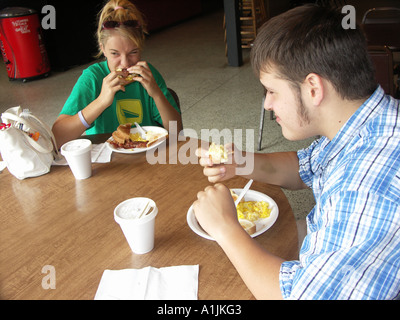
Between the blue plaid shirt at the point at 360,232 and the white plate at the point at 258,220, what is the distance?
0.23 m

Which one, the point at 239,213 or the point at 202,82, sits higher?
the point at 239,213

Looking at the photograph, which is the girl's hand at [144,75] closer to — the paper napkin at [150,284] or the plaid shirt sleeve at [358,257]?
the paper napkin at [150,284]

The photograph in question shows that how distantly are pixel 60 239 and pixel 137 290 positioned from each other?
0.37 meters

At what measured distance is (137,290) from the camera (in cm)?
106

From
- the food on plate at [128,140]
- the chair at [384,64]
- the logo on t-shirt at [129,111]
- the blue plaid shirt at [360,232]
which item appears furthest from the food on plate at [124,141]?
the chair at [384,64]

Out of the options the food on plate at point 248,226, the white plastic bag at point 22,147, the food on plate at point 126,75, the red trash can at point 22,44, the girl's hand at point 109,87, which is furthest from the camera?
the red trash can at point 22,44

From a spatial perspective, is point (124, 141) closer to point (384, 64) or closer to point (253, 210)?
point (253, 210)

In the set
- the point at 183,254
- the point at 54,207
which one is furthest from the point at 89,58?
the point at 183,254

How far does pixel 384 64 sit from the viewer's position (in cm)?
246

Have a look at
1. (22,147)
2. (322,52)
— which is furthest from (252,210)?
(22,147)

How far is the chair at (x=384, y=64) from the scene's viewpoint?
2436 millimetres

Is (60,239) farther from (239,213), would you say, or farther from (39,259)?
(239,213)

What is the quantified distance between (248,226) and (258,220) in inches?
3.2

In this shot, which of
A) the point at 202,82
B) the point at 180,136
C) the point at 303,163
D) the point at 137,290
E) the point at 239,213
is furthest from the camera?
the point at 202,82
